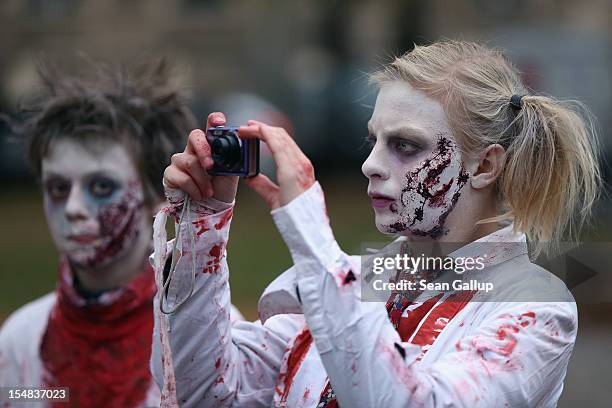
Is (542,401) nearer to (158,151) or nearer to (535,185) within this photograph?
(535,185)

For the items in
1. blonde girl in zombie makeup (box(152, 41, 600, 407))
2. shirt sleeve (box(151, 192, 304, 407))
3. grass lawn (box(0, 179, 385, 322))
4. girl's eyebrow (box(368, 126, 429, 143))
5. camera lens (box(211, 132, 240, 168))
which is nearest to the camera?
blonde girl in zombie makeup (box(152, 41, 600, 407))

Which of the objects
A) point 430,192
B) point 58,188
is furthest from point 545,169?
point 58,188

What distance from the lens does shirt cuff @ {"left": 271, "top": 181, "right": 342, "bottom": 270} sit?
2.50m

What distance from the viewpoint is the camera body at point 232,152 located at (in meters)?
2.74

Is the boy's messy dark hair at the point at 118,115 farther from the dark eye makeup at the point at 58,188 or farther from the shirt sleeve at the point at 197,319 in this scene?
the shirt sleeve at the point at 197,319

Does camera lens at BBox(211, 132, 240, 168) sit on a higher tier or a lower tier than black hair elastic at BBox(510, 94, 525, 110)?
lower

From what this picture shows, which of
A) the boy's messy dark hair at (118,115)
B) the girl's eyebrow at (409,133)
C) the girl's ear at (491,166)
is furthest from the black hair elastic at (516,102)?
the boy's messy dark hair at (118,115)

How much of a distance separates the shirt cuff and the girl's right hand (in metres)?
0.41

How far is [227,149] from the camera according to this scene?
2771 mm

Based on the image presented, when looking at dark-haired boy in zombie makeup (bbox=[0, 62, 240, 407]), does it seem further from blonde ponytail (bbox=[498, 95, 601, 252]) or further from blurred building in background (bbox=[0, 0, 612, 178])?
blurred building in background (bbox=[0, 0, 612, 178])

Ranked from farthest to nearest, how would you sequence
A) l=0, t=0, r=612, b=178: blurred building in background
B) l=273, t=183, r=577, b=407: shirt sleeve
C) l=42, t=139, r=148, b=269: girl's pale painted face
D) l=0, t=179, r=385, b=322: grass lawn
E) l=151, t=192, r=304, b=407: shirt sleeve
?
l=0, t=0, r=612, b=178: blurred building in background
l=0, t=179, r=385, b=322: grass lawn
l=42, t=139, r=148, b=269: girl's pale painted face
l=151, t=192, r=304, b=407: shirt sleeve
l=273, t=183, r=577, b=407: shirt sleeve

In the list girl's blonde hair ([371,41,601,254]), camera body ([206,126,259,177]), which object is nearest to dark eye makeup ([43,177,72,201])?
camera body ([206,126,259,177])

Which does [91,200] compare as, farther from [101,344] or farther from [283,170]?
[283,170]

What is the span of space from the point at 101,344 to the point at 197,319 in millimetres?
1469
